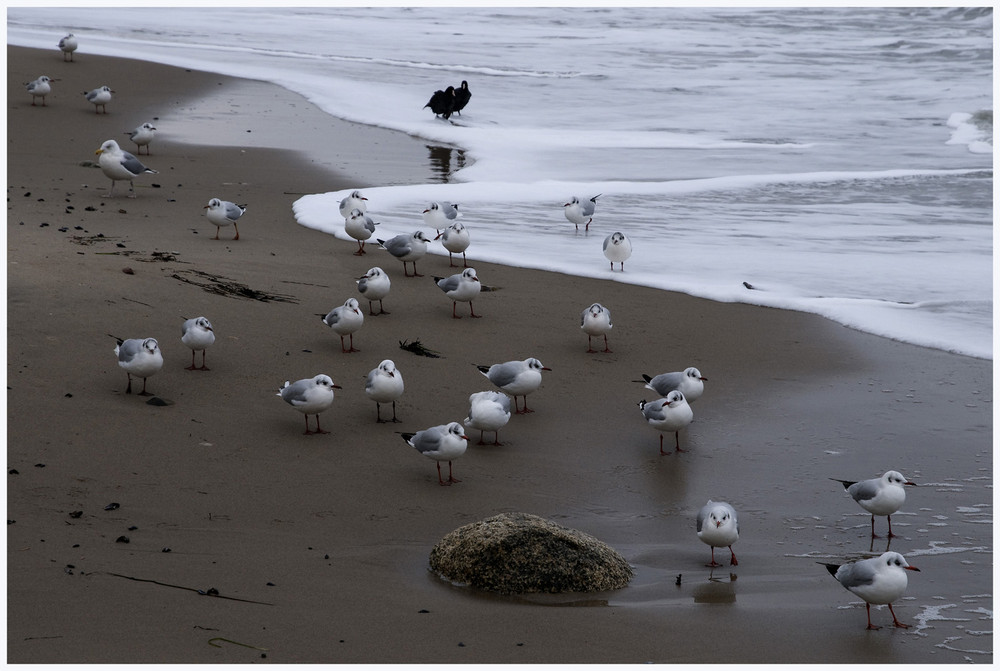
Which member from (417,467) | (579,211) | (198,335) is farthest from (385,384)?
(579,211)

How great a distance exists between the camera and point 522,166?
1844 cm

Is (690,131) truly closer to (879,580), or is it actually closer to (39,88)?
(39,88)

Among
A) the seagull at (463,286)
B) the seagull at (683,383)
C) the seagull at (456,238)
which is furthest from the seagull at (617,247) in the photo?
the seagull at (683,383)

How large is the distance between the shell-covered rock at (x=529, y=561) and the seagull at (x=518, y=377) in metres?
2.43

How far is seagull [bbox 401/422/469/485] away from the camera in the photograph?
6816 mm

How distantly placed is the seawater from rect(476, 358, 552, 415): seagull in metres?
3.87

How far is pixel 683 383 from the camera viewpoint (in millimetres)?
8102

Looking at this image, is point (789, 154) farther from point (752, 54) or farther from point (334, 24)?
point (334, 24)

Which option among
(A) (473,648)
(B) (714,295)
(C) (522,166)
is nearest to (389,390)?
(A) (473,648)

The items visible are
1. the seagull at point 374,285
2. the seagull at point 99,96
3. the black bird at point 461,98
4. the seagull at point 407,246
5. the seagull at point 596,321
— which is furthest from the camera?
the black bird at point 461,98

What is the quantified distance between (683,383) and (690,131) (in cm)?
1610

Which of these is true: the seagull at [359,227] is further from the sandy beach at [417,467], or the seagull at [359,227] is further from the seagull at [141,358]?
the seagull at [141,358]

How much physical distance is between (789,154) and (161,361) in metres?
15.7

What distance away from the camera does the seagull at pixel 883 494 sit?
637 centimetres
